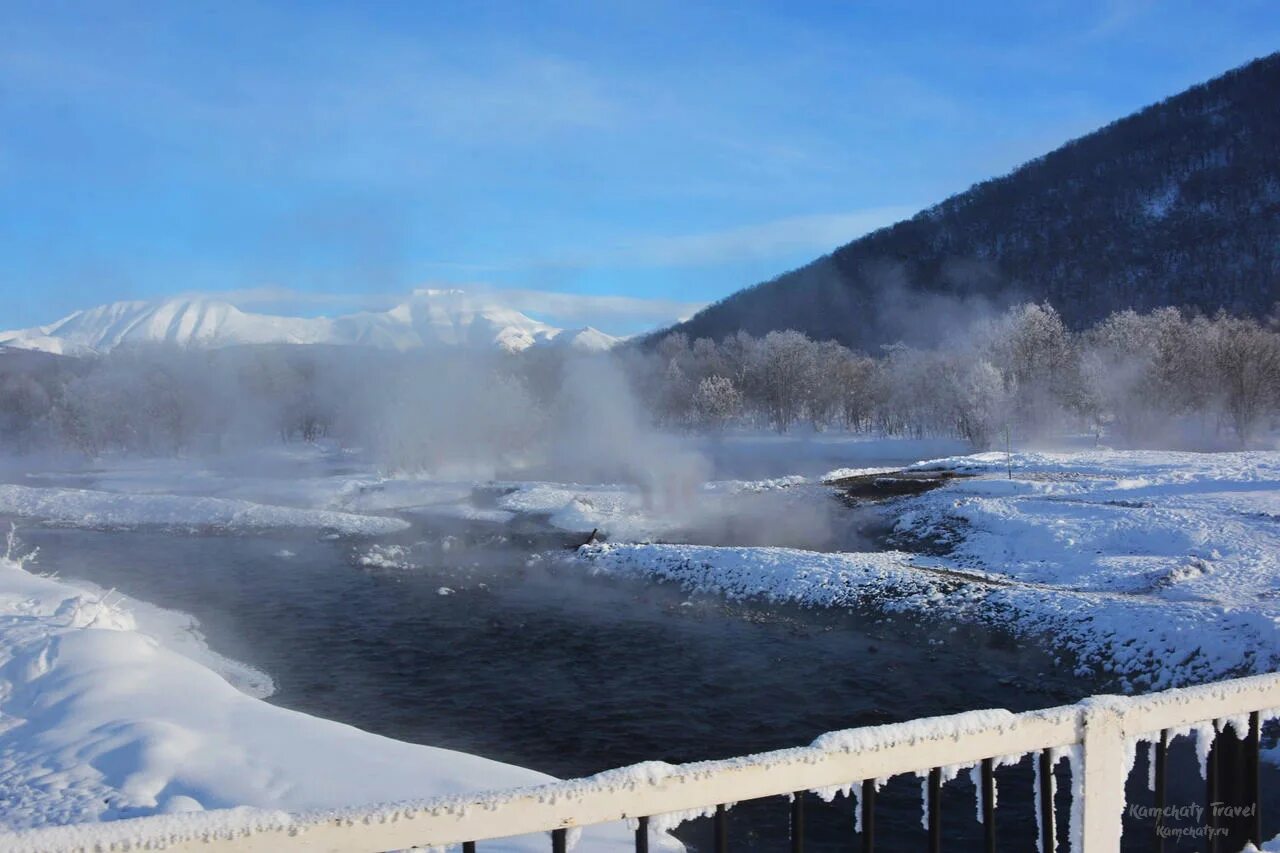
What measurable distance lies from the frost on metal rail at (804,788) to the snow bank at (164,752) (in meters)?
3.83

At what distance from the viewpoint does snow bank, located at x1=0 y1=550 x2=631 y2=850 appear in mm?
8555

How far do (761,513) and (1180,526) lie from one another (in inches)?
653

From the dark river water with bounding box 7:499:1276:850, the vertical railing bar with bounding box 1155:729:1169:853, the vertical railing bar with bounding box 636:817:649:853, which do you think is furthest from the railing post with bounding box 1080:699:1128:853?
the dark river water with bounding box 7:499:1276:850

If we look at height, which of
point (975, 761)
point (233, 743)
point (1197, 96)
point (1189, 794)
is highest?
point (1197, 96)

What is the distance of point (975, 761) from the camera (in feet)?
11.7

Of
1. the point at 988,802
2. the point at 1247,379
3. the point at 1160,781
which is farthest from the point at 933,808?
the point at 1247,379

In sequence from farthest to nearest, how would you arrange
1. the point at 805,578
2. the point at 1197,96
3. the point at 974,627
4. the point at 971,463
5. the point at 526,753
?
the point at 1197,96, the point at 971,463, the point at 805,578, the point at 974,627, the point at 526,753

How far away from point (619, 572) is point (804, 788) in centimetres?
2363

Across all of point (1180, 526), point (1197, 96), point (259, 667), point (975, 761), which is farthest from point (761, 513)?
point (1197, 96)

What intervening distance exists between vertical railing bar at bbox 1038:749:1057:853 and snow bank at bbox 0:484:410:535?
3578 cm

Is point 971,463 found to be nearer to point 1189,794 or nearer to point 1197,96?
point 1189,794

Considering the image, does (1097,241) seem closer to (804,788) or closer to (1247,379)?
(1247,379)

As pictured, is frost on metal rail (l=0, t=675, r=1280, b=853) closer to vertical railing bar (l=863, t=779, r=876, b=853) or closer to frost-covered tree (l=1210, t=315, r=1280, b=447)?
vertical railing bar (l=863, t=779, r=876, b=853)

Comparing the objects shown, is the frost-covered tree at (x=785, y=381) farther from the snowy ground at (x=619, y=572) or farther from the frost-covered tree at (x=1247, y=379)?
the snowy ground at (x=619, y=572)
